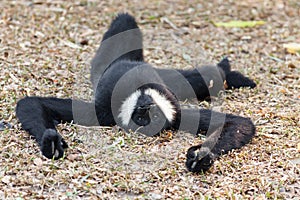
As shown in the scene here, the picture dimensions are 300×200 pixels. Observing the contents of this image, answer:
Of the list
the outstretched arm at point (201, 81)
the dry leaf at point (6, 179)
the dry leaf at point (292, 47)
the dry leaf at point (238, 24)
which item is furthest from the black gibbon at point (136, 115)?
the dry leaf at point (238, 24)

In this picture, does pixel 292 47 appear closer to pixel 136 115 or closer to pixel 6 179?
pixel 136 115

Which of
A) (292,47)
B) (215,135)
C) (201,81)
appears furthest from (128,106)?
(292,47)

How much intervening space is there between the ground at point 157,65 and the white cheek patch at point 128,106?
26 centimetres

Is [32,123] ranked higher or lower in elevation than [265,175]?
higher

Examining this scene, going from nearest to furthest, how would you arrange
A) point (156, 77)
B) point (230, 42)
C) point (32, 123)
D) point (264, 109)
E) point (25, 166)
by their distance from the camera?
1. point (25, 166)
2. point (32, 123)
3. point (156, 77)
4. point (264, 109)
5. point (230, 42)

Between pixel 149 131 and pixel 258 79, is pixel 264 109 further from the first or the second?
pixel 149 131

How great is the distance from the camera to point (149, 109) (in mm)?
6172

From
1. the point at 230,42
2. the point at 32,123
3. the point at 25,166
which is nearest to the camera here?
the point at 25,166

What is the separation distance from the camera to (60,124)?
252 inches

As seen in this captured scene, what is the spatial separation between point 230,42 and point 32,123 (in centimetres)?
490

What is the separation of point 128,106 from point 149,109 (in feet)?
0.88

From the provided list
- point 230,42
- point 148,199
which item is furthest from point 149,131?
point 230,42

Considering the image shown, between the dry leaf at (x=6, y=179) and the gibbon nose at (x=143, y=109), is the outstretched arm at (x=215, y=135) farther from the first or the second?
the dry leaf at (x=6, y=179)

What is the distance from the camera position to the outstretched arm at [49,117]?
5.58 metres
